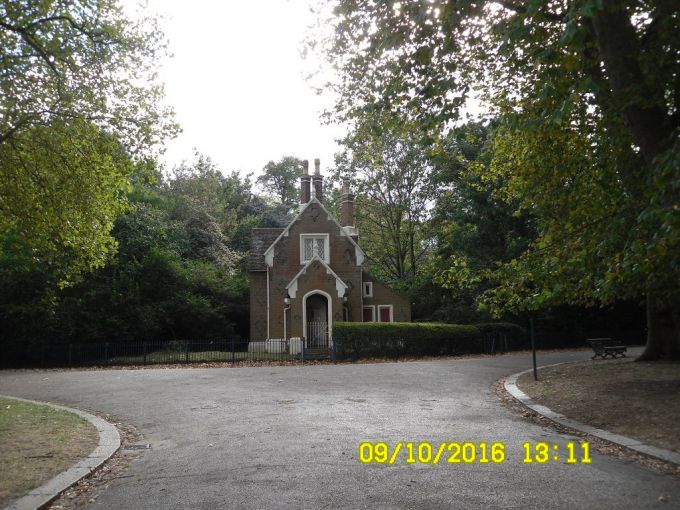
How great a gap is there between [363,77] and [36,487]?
9.97 m

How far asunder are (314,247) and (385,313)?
20.1 ft

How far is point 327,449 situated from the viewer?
7789 mm

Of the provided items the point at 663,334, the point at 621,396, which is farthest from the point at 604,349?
the point at 621,396

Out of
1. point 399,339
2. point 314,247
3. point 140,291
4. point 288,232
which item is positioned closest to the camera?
point 399,339

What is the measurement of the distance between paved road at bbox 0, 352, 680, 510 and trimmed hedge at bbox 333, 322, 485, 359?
767 cm

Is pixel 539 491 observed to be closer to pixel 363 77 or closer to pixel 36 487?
pixel 36 487

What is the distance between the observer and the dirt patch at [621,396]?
9186 mm

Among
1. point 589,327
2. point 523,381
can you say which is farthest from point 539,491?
point 589,327

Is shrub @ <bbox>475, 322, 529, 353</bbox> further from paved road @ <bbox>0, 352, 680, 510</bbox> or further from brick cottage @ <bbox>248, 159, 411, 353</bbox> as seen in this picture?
paved road @ <bbox>0, 352, 680, 510</bbox>

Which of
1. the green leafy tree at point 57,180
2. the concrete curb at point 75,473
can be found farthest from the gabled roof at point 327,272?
the concrete curb at point 75,473

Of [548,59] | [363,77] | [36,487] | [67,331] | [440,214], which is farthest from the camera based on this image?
[440,214]

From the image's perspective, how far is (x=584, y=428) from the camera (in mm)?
9477

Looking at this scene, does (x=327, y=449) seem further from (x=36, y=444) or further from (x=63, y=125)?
(x=63, y=125)

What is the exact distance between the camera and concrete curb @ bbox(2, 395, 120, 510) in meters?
5.80
